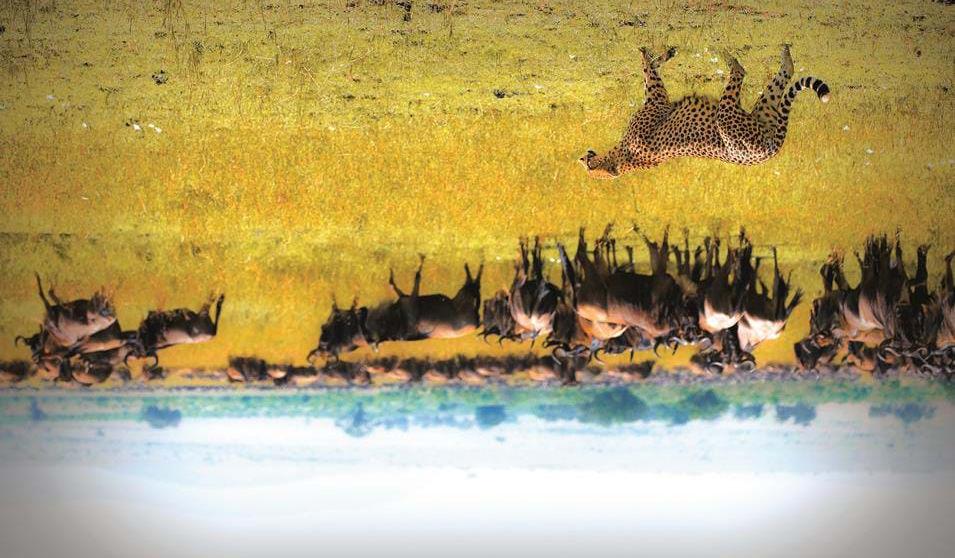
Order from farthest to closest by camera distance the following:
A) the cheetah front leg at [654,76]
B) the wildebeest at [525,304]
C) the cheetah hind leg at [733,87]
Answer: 1. the wildebeest at [525,304]
2. the cheetah front leg at [654,76]
3. the cheetah hind leg at [733,87]

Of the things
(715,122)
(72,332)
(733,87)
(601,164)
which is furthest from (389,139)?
(72,332)

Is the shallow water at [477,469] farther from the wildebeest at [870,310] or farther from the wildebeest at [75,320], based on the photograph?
the wildebeest at [75,320]

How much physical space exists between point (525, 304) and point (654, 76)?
1.67 meters

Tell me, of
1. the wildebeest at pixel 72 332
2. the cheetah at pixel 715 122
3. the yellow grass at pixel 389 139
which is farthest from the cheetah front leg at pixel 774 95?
the wildebeest at pixel 72 332

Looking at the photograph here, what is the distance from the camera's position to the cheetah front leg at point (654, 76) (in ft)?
16.8

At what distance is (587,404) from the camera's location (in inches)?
238

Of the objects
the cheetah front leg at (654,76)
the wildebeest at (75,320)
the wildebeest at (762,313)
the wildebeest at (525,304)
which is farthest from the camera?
the wildebeest at (75,320)

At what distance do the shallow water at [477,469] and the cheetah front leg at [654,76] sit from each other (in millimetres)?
2137

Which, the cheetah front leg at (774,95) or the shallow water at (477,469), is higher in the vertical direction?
the cheetah front leg at (774,95)

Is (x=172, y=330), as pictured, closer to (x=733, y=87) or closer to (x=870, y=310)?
(x=733, y=87)

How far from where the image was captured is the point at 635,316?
514cm

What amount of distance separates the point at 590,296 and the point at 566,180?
0.82 meters

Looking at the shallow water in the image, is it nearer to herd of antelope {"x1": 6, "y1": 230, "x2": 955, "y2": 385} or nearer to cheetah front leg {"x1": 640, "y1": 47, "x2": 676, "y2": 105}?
herd of antelope {"x1": 6, "y1": 230, "x2": 955, "y2": 385}

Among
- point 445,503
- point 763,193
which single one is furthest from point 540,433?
point 763,193
